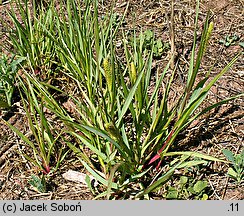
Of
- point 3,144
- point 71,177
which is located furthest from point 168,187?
point 3,144

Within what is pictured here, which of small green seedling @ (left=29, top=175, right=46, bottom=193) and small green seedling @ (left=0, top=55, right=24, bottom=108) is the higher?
small green seedling @ (left=0, top=55, right=24, bottom=108)

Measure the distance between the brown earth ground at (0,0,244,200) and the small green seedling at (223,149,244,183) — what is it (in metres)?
0.04

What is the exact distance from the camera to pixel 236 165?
159 centimetres

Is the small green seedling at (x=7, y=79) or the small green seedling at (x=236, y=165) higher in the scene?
the small green seedling at (x=7, y=79)

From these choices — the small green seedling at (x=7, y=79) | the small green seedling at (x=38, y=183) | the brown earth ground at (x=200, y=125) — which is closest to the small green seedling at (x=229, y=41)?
the brown earth ground at (x=200, y=125)

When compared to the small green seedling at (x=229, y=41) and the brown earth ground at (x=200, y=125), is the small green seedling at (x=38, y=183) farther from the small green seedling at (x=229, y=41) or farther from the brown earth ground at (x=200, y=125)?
the small green seedling at (x=229, y=41)

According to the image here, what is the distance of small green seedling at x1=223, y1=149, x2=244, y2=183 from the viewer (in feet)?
5.20

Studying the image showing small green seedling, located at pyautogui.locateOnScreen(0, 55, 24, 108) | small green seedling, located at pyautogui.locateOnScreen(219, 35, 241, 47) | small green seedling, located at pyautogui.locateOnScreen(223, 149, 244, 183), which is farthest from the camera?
small green seedling, located at pyautogui.locateOnScreen(219, 35, 241, 47)

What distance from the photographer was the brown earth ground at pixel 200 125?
1.67 meters

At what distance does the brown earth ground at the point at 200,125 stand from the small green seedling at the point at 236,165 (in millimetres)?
38

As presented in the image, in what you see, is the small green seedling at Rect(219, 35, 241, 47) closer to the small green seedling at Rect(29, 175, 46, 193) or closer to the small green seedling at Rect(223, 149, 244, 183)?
the small green seedling at Rect(223, 149, 244, 183)

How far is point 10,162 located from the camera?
178 cm

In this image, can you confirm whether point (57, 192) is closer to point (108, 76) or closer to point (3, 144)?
point (3, 144)

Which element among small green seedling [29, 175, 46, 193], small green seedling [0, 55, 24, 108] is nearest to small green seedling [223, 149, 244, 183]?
small green seedling [29, 175, 46, 193]
